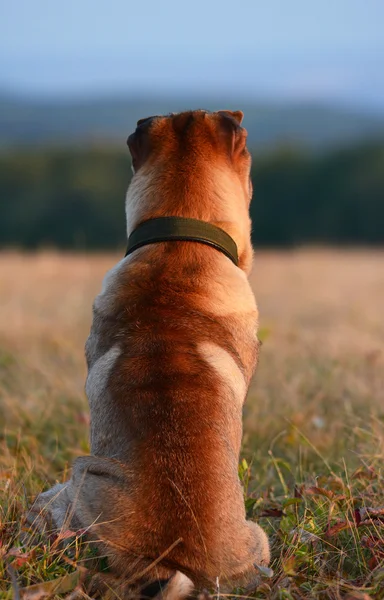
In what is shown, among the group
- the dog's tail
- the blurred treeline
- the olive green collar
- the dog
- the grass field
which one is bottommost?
the blurred treeline

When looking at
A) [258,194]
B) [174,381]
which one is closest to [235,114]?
[174,381]

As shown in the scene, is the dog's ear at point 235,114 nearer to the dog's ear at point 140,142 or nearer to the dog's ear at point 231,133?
the dog's ear at point 231,133

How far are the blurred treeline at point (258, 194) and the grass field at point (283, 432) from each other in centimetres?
2067

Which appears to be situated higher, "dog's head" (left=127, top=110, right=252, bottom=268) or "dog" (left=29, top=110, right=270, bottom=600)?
"dog's head" (left=127, top=110, right=252, bottom=268)

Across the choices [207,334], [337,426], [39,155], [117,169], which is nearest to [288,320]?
[337,426]

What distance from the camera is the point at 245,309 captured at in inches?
136

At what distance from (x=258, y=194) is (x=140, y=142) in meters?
34.3

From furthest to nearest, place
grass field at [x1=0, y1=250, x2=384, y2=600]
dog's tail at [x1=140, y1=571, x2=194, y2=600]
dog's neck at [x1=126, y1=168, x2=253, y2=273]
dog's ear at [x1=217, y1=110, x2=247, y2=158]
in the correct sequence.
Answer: dog's ear at [x1=217, y1=110, x2=247, y2=158], dog's neck at [x1=126, y1=168, x2=253, y2=273], grass field at [x1=0, y1=250, x2=384, y2=600], dog's tail at [x1=140, y1=571, x2=194, y2=600]

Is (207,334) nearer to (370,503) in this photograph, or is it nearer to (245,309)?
(245,309)

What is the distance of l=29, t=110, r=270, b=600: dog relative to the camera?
9.06 feet

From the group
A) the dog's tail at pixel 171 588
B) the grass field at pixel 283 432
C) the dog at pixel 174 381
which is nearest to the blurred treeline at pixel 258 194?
the grass field at pixel 283 432

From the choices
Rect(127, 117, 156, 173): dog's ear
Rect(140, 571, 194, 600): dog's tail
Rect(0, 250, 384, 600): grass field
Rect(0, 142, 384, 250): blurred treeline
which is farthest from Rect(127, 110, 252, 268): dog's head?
Rect(0, 142, 384, 250): blurred treeline

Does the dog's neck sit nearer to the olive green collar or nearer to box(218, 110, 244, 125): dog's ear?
the olive green collar

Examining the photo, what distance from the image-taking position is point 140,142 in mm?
3783
